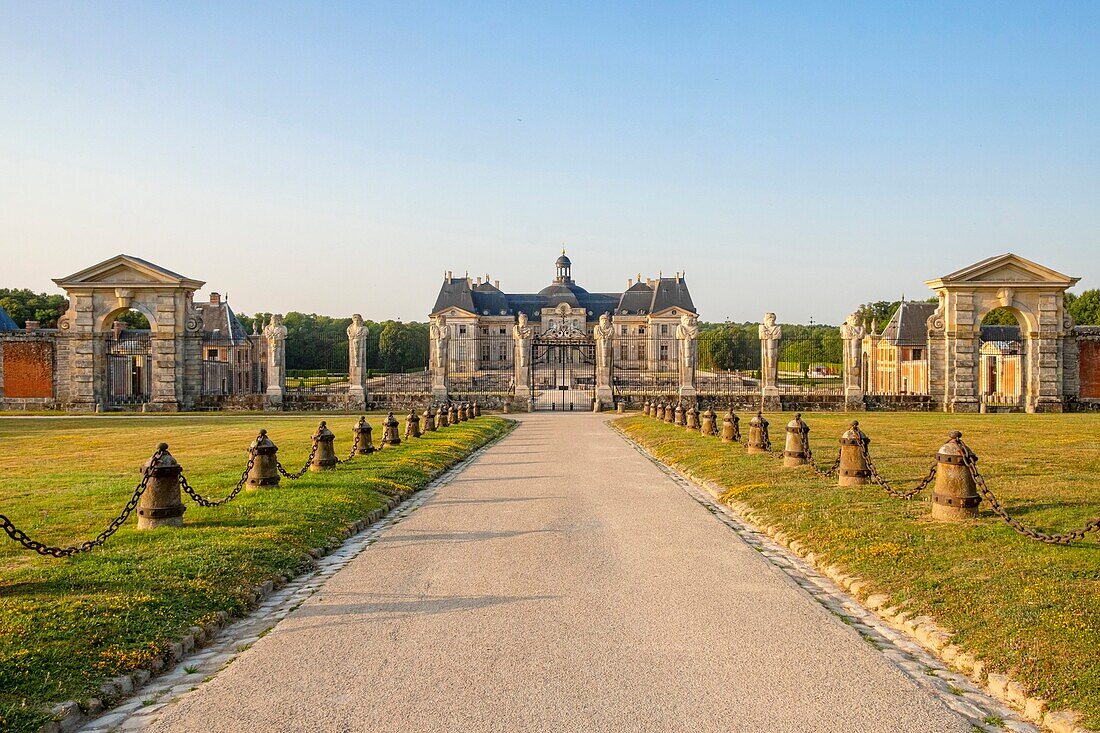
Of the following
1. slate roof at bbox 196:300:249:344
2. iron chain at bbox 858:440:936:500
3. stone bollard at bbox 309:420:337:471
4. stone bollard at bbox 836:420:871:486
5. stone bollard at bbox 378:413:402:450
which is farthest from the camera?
slate roof at bbox 196:300:249:344

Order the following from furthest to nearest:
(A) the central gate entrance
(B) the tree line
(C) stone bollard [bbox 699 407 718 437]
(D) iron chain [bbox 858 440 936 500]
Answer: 1. (B) the tree line
2. (A) the central gate entrance
3. (C) stone bollard [bbox 699 407 718 437]
4. (D) iron chain [bbox 858 440 936 500]

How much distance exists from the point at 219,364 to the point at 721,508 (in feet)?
119

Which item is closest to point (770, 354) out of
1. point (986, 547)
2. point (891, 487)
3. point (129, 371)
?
point (891, 487)

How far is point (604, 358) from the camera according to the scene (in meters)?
33.1

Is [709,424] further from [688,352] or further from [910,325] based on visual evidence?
[910,325]

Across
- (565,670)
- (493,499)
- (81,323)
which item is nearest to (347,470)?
(493,499)

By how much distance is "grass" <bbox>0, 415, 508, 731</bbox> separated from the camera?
5.02 metres

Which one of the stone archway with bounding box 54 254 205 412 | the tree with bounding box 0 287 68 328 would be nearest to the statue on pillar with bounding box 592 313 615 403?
the stone archway with bounding box 54 254 205 412

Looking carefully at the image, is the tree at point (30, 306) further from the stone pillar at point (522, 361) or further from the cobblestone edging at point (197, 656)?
the cobblestone edging at point (197, 656)

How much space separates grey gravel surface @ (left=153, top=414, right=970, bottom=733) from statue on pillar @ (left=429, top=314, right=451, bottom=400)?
906 inches

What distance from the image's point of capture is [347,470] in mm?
13562

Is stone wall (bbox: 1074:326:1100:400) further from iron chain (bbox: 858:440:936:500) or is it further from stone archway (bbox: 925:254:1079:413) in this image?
iron chain (bbox: 858:440:936:500)

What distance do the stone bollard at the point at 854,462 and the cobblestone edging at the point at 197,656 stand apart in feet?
21.3

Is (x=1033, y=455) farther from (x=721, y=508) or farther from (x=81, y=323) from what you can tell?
(x=81, y=323)
